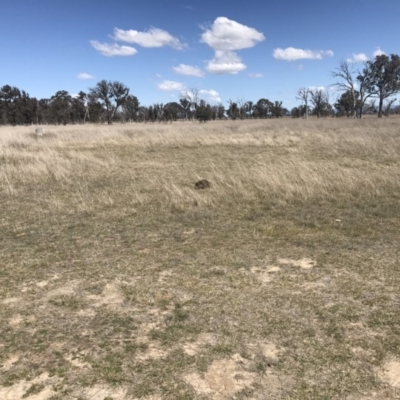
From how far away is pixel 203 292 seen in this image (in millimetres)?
3525

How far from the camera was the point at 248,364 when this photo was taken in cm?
250

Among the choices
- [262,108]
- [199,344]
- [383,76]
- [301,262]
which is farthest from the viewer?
[262,108]

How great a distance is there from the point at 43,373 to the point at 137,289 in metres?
1.29

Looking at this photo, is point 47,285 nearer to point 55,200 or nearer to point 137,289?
point 137,289

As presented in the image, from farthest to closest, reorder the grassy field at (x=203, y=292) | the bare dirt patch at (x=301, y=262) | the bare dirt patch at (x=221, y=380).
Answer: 1. the bare dirt patch at (x=301, y=262)
2. the grassy field at (x=203, y=292)
3. the bare dirt patch at (x=221, y=380)

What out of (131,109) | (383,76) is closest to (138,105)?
(131,109)

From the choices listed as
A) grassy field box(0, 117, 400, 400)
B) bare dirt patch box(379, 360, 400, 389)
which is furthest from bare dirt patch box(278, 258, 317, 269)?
bare dirt patch box(379, 360, 400, 389)

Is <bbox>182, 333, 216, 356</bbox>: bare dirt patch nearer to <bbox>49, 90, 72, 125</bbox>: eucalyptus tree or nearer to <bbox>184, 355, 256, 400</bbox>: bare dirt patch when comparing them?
<bbox>184, 355, 256, 400</bbox>: bare dirt patch

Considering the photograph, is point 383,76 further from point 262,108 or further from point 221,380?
point 221,380

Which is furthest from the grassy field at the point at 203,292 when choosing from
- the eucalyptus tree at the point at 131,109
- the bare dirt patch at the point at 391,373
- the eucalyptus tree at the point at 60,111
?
the eucalyptus tree at the point at 131,109

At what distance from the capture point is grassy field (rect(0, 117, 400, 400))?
7.77ft

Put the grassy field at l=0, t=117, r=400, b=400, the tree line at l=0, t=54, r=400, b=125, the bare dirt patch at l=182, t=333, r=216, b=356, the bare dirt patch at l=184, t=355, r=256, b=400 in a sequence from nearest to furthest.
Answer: the bare dirt patch at l=184, t=355, r=256, b=400 → the grassy field at l=0, t=117, r=400, b=400 → the bare dirt patch at l=182, t=333, r=216, b=356 → the tree line at l=0, t=54, r=400, b=125

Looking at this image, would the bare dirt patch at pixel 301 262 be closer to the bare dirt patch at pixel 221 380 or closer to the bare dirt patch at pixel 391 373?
the bare dirt patch at pixel 391 373

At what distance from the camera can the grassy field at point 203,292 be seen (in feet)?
7.77
